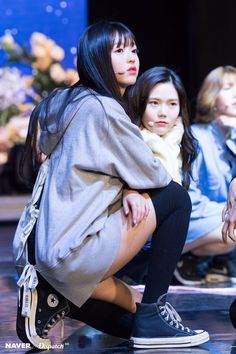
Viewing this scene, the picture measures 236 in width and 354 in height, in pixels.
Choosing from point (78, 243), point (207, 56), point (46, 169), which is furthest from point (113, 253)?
point (207, 56)

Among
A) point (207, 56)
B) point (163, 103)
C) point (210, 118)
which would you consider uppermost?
point (163, 103)

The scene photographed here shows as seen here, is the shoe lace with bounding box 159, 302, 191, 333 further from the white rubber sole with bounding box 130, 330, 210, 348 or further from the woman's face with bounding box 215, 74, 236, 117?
the woman's face with bounding box 215, 74, 236, 117

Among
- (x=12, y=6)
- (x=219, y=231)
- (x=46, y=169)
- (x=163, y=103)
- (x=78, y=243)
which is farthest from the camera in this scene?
(x=12, y=6)

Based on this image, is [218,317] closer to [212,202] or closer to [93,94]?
[212,202]

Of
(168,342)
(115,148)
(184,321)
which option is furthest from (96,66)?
(184,321)

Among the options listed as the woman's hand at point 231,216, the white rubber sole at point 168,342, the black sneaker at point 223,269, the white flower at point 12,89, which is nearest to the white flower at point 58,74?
the white flower at point 12,89

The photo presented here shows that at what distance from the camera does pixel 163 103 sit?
3.48 m

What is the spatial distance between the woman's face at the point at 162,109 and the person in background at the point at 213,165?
45 centimetres

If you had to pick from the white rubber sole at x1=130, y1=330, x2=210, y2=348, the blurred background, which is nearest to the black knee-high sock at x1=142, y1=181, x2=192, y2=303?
the white rubber sole at x1=130, y1=330, x2=210, y2=348

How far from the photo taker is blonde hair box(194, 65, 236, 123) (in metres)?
3.99

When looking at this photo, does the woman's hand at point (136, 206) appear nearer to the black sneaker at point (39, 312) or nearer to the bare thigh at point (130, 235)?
the bare thigh at point (130, 235)

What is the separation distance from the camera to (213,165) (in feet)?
12.9

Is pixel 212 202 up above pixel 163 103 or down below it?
below

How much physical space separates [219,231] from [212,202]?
18cm
